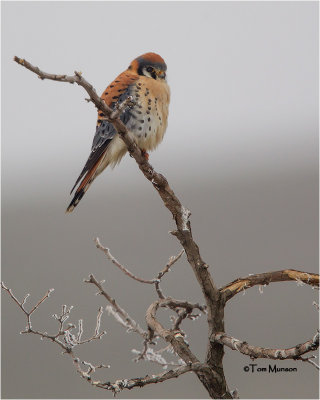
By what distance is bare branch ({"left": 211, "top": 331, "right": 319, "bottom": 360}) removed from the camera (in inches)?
57.3

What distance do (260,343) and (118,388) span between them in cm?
554

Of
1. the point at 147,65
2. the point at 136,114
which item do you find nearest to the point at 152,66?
the point at 147,65

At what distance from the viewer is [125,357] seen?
304 inches

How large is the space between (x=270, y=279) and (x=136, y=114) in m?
1.74

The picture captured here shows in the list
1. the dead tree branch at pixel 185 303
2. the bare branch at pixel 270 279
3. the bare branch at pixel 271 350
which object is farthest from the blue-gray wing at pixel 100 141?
the bare branch at pixel 271 350

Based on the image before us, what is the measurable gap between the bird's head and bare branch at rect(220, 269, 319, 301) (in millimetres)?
1840

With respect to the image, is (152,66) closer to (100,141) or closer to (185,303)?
(100,141)

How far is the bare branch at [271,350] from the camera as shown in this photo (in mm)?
1456

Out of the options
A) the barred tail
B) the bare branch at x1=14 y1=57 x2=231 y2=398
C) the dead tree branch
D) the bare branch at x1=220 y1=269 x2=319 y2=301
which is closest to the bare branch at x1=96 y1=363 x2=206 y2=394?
the dead tree branch

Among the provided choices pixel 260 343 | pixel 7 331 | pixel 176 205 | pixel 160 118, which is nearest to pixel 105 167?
pixel 160 118

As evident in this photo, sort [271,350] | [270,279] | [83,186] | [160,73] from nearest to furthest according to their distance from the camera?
1. [271,350]
2. [270,279]
3. [83,186]
4. [160,73]

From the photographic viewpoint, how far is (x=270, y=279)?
181 centimetres

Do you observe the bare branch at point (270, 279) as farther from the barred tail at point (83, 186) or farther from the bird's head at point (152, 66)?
the bird's head at point (152, 66)

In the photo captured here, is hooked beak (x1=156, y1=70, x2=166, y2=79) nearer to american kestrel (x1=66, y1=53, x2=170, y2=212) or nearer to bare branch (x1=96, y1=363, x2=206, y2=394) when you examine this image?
american kestrel (x1=66, y1=53, x2=170, y2=212)
